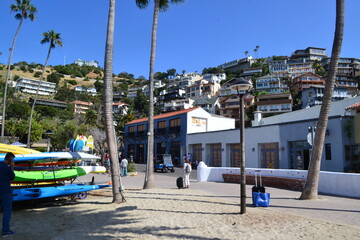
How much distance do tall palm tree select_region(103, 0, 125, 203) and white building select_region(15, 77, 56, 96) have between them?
14259 centimetres

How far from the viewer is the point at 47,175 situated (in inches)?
422

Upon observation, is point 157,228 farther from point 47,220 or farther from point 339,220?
point 339,220

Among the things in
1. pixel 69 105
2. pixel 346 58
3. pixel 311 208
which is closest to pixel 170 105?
pixel 69 105

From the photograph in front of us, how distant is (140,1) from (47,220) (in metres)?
11.7

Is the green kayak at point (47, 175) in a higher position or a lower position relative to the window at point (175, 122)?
lower

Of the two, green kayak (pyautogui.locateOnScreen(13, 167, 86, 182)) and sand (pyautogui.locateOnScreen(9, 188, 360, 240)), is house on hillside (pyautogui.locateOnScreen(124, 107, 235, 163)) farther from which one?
sand (pyautogui.locateOnScreen(9, 188, 360, 240))

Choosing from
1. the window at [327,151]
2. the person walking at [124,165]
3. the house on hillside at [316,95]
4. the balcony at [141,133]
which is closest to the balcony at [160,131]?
the balcony at [141,133]

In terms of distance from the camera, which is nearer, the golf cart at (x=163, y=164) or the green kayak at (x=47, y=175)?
the green kayak at (x=47, y=175)

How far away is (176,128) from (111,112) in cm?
3069

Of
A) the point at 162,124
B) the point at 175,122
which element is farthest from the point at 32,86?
the point at 175,122

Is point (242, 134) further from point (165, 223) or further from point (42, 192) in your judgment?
point (42, 192)

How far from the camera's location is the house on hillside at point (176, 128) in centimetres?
4006

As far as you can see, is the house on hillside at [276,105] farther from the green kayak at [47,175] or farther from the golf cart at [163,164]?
the green kayak at [47,175]

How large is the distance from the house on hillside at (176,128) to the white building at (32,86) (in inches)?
4287
